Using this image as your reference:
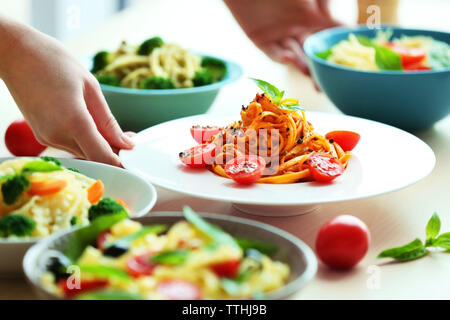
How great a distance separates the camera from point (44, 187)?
1561mm

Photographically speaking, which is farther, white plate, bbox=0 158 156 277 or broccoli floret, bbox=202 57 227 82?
broccoli floret, bbox=202 57 227 82

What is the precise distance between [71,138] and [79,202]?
1.79ft

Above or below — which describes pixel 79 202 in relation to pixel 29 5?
above

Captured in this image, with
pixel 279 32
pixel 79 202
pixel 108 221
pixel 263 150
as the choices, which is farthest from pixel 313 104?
pixel 108 221

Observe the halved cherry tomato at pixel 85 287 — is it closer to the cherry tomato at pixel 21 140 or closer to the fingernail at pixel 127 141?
the fingernail at pixel 127 141

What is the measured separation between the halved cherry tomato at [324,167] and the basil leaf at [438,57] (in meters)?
1.01

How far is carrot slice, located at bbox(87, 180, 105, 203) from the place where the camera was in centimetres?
172

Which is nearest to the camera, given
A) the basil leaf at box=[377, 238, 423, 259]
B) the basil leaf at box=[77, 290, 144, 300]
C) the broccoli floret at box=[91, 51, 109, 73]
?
the basil leaf at box=[77, 290, 144, 300]

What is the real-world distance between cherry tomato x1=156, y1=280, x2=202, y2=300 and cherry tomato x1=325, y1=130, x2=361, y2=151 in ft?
3.86

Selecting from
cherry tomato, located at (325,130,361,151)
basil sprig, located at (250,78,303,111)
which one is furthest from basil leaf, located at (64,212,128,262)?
cherry tomato, located at (325,130,361,151)

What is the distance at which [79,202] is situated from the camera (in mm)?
1630

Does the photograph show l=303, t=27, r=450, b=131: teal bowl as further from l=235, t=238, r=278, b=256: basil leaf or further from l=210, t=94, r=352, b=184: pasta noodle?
l=235, t=238, r=278, b=256: basil leaf

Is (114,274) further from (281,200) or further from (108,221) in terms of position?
(281,200)

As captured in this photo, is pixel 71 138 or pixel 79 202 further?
pixel 71 138
